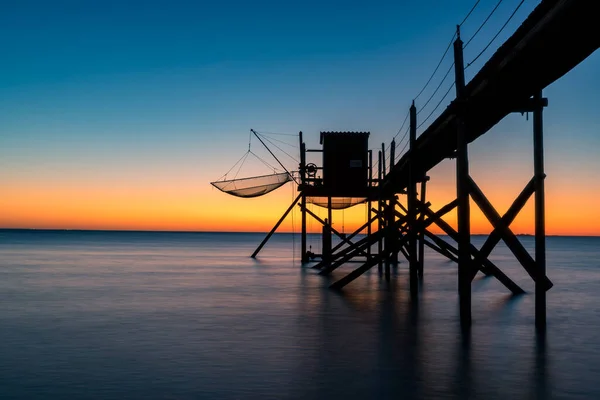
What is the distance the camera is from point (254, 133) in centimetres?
3603

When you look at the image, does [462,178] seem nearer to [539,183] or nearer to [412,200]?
[539,183]

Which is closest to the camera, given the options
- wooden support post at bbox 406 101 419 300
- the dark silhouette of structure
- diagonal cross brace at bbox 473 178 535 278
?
the dark silhouette of structure

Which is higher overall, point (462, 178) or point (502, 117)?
point (502, 117)

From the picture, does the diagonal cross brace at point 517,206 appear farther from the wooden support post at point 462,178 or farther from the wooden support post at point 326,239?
the wooden support post at point 326,239

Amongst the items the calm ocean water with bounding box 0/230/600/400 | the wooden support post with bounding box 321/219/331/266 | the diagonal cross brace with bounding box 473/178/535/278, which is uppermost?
the diagonal cross brace with bounding box 473/178/535/278

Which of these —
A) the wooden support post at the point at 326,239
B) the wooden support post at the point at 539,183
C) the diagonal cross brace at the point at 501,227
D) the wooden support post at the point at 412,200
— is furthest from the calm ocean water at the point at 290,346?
the wooden support post at the point at 326,239

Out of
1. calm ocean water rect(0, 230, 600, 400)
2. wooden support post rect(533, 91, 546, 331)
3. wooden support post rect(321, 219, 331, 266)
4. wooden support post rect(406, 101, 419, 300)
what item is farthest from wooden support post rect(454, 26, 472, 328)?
wooden support post rect(321, 219, 331, 266)

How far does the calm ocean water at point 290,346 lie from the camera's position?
8500 millimetres

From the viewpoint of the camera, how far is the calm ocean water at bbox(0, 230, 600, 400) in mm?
8500

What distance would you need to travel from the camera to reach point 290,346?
11.6 m

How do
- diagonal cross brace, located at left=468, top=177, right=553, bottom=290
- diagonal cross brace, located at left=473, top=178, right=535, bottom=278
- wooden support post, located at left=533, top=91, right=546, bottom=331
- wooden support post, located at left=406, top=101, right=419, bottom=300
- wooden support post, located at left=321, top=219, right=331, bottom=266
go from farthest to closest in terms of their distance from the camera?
wooden support post, located at left=321, top=219, right=331, bottom=266 → wooden support post, located at left=406, top=101, right=419, bottom=300 → diagonal cross brace, located at left=468, top=177, right=553, bottom=290 → diagonal cross brace, located at left=473, top=178, right=535, bottom=278 → wooden support post, located at left=533, top=91, right=546, bottom=331

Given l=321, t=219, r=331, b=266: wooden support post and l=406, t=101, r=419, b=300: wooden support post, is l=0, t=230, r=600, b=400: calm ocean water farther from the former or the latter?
l=321, t=219, r=331, b=266: wooden support post

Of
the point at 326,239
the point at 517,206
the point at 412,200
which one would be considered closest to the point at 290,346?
the point at 517,206

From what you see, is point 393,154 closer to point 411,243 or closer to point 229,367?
point 411,243
